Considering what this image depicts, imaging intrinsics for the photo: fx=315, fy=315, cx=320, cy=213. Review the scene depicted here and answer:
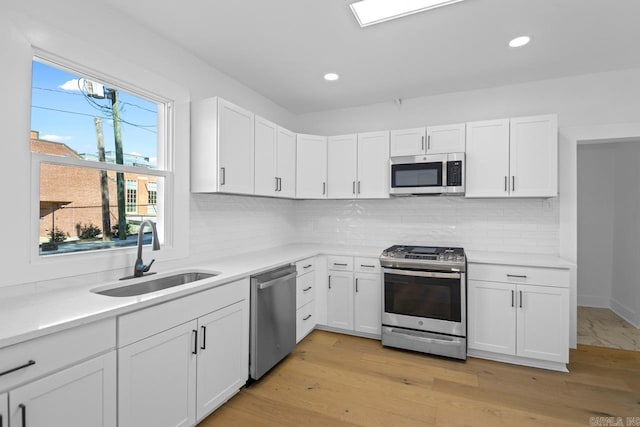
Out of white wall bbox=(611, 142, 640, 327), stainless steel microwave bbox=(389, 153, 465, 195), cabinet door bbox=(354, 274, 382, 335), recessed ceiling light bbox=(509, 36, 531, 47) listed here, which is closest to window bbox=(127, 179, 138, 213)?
cabinet door bbox=(354, 274, 382, 335)

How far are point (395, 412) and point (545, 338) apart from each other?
5.23 ft

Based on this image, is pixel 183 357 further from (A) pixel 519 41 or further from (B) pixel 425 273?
(A) pixel 519 41

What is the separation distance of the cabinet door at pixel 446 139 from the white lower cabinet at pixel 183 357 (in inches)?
94.9

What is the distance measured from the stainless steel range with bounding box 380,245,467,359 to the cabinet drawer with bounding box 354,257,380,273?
0.18 meters

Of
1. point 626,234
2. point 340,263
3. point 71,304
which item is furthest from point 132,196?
point 626,234

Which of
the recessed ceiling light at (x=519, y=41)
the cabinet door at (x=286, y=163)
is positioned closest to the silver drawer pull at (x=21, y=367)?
the cabinet door at (x=286, y=163)

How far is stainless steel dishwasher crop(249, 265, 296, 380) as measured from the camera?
2.44 m

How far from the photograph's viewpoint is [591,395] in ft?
7.75

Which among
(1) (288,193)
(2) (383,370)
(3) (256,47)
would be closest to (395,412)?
(2) (383,370)

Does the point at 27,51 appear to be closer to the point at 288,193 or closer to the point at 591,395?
the point at 288,193

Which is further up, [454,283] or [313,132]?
[313,132]

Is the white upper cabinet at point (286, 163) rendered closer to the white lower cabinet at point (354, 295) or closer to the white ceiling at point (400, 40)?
the white ceiling at point (400, 40)

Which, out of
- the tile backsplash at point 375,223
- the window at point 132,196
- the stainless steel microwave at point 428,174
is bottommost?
the tile backsplash at point 375,223

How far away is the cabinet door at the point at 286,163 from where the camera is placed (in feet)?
11.4
